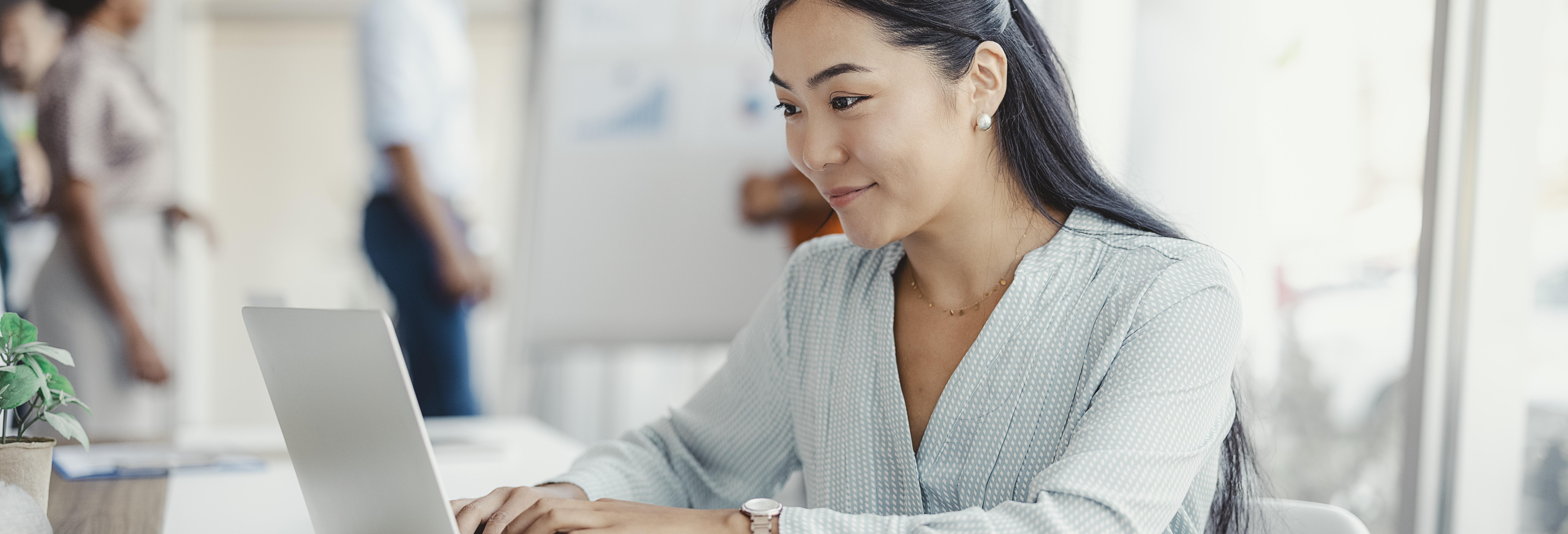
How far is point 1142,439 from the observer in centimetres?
83

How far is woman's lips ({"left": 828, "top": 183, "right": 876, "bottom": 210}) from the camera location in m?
1.03

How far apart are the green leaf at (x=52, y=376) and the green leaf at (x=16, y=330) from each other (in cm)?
1

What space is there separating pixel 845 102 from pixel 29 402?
0.69 meters

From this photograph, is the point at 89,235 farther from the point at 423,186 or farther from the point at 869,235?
the point at 869,235

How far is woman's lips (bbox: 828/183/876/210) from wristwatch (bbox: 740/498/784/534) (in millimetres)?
322

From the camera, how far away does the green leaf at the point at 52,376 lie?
32.6 inches

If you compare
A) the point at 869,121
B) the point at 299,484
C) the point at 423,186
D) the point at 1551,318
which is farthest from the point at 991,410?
the point at 423,186

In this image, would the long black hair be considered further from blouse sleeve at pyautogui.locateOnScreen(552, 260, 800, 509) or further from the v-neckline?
blouse sleeve at pyautogui.locateOnScreen(552, 260, 800, 509)

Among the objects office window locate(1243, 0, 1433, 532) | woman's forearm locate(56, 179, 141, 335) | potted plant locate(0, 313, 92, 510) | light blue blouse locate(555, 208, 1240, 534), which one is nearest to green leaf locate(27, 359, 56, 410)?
potted plant locate(0, 313, 92, 510)

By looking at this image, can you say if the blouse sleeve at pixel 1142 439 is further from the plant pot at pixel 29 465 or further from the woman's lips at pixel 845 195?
the plant pot at pixel 29 465

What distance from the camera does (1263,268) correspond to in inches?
82.4

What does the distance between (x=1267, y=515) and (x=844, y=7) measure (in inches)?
24.8

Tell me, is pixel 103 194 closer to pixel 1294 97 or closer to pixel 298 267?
pixel 298 267

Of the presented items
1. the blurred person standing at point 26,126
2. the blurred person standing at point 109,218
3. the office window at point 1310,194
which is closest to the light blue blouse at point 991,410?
the office window at point 1310,194
